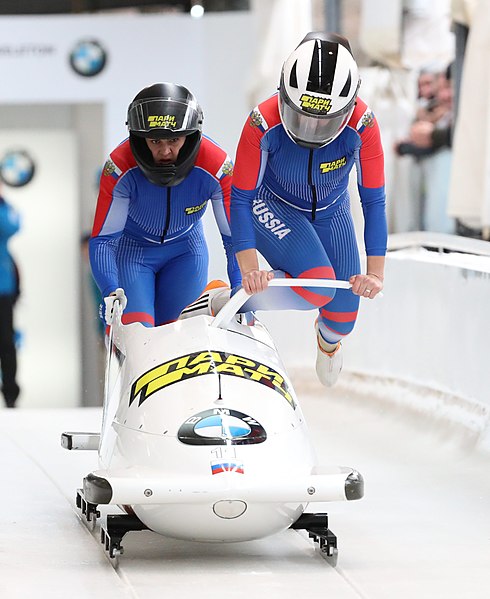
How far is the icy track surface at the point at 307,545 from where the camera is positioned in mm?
3016

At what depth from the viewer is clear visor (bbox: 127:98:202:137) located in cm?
384

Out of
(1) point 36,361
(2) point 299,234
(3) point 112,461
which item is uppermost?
(2) point 299,234

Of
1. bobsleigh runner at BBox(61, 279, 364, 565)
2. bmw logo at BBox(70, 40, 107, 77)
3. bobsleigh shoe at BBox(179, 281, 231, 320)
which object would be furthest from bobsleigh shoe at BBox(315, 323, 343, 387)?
bmw logo at BBox(70, 40, 107, 77)

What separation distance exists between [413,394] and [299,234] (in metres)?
1.52

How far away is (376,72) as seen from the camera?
346 inches

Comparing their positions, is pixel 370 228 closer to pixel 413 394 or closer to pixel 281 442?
pixel 281 442

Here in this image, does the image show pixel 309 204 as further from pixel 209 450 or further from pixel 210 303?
pixel 209 450

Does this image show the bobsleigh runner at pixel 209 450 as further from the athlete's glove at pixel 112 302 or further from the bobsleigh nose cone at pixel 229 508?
the athlete's glove at pixel 112 302

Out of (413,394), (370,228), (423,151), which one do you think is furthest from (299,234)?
(423,151)

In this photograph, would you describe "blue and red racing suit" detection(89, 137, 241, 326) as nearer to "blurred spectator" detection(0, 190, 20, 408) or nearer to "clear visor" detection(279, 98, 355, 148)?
"clear visor" detection(279, 98, 355, 148)

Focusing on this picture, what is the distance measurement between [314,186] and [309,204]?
13 centimetres

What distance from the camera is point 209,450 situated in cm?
303

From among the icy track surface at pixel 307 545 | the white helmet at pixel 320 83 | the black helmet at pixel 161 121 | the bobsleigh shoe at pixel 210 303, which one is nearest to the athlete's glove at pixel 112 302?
→ the bobsleigh shoe at pixel 210 303

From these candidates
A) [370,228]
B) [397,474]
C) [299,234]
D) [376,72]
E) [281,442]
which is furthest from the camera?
[376,72]
